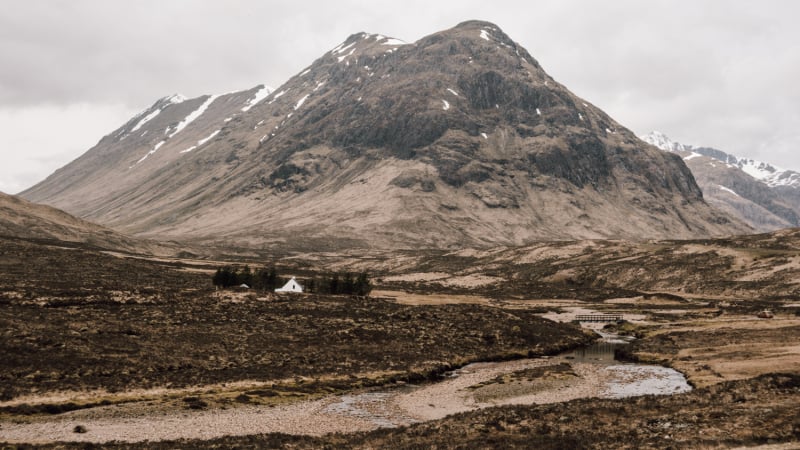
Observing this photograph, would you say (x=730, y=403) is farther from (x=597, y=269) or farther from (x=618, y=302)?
(x=597, y=269)

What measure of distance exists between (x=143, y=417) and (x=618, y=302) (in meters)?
115

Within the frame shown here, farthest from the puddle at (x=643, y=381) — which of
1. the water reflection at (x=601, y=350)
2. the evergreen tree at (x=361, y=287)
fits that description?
the evergreen tree at (x=361, y=287)

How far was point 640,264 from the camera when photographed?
172 metres

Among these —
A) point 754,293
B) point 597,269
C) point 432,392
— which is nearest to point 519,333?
point 432,392

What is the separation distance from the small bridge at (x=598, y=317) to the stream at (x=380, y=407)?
42.3 m

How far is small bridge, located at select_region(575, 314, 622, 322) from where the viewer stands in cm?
10400

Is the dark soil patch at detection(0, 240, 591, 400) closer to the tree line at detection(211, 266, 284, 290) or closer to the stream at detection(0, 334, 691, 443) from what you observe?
the stream at detection(0, 334, 691, 443)

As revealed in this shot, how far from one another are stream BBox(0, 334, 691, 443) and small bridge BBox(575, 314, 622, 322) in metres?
42.3

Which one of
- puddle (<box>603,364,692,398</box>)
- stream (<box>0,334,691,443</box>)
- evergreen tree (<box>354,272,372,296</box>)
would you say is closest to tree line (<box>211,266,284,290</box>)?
evergreen tree (<box>354,272,372,296</box>)

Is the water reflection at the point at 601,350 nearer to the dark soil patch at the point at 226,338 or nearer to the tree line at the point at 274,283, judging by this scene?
the dark soil patch at the point at 226,338

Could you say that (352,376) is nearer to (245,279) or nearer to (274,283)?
(245,279)

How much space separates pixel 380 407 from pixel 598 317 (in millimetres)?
70431

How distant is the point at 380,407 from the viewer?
45.0 meters

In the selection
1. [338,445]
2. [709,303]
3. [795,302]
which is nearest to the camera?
[338,445]
